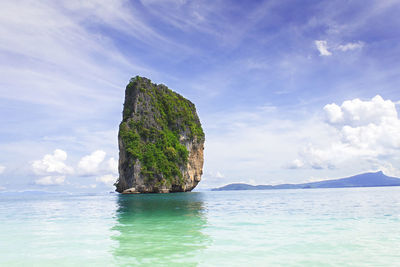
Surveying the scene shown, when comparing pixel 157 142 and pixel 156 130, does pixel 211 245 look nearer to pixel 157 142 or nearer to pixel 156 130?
pixel 157 142

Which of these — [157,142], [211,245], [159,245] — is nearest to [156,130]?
[157,142]

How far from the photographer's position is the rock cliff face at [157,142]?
192 feet

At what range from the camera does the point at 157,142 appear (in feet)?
207

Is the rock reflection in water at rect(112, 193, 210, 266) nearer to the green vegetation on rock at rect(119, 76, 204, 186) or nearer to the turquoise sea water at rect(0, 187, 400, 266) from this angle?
the turquoise sea water at rect(0, 187, 400, 266)

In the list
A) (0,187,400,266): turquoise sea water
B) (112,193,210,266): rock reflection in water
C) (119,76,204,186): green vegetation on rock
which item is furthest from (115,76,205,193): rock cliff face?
(112,193,210,266): rock reflection in water

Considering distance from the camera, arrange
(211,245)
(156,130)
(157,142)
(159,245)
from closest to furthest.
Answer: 1. (211,245)
2. (159,245)
3. (157,142)
4. (156,130)

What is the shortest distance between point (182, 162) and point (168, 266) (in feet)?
195

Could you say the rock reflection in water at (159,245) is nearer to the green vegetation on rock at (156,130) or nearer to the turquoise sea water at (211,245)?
the turquoise sea water at (211,245)

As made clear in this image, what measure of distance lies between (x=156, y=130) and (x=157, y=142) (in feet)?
9.29

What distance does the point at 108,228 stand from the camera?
1248cm

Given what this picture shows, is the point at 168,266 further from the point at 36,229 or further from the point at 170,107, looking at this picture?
the point at 170,107

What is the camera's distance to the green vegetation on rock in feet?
195

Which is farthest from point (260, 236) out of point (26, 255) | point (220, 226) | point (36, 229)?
point (36, 229)

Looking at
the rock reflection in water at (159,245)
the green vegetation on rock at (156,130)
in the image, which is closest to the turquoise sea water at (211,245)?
the rock reflection in water at (159,245)
